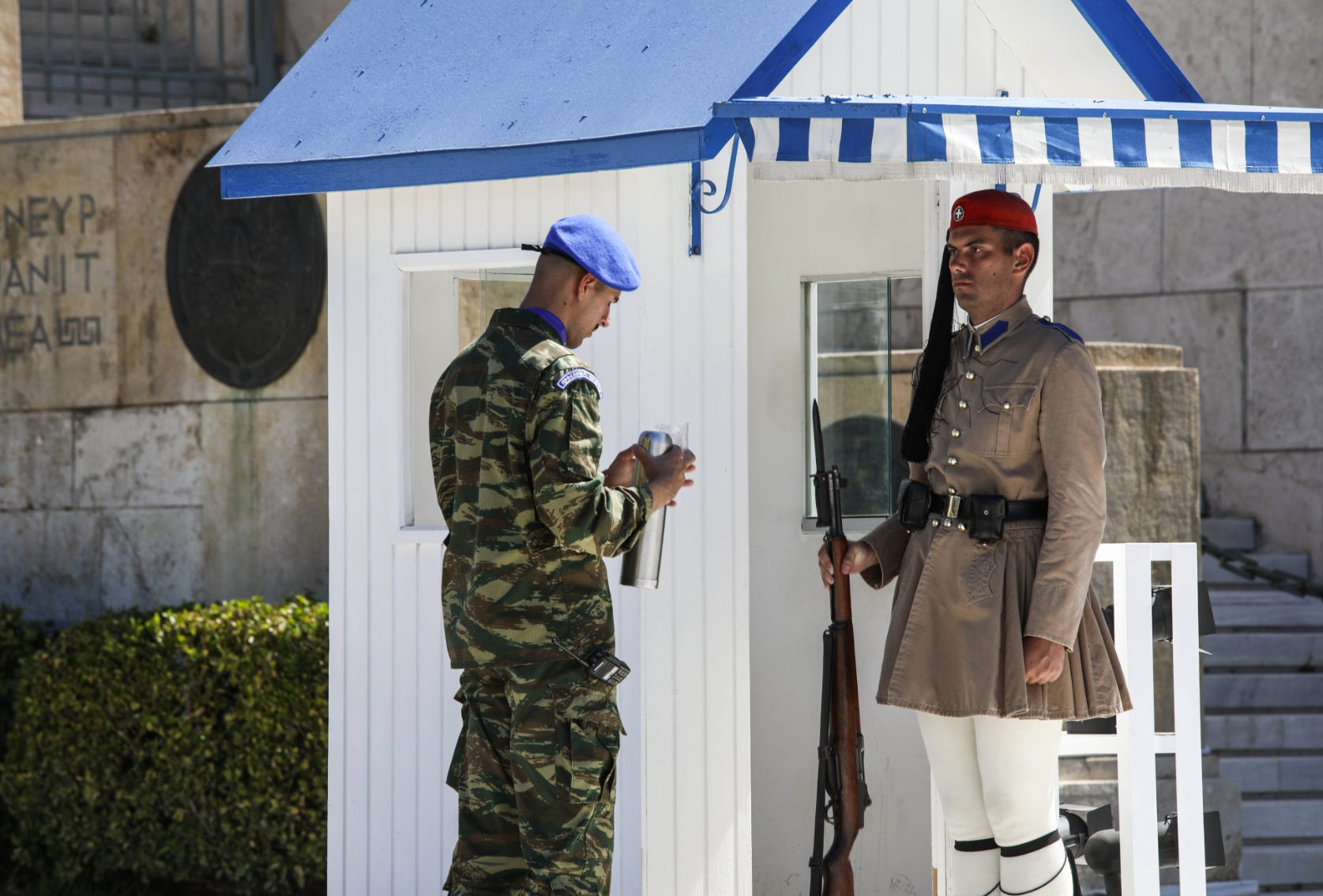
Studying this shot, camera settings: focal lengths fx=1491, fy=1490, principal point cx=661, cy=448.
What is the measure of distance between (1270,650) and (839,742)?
179 inches

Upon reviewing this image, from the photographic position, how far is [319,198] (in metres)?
6.76

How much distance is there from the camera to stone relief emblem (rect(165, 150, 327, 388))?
673 centimetres

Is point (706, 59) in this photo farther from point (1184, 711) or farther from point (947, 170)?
point (1184, 711)

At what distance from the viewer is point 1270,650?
7.68m

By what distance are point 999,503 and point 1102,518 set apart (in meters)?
0.23

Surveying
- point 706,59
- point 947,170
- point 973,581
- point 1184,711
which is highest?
point 706,59

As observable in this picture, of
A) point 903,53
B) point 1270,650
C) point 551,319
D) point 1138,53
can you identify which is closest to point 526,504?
point 551,319

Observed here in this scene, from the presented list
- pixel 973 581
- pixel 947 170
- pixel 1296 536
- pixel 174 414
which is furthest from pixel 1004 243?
→ pixel 1296 536

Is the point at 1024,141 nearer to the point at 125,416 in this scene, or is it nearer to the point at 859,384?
the point at 859,384

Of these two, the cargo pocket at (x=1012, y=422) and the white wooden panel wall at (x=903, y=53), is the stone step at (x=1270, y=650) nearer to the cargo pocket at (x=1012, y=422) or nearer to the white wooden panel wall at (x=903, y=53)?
the white wooden panel wall at (x=903, y=53)

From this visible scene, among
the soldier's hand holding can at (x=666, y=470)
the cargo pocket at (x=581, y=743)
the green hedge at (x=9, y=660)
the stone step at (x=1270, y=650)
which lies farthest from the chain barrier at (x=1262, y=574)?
the green hedge at (x=9, y=660)

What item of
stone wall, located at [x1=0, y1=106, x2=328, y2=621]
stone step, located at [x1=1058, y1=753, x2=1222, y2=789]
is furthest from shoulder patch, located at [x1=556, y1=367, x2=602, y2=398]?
stone wall, located at [x1=0, y1=106, x2=328, y2=621]

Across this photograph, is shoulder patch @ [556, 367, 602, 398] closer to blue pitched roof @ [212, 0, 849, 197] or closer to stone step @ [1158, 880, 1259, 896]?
blue pitched roof @ [212, 0, 849, 197]

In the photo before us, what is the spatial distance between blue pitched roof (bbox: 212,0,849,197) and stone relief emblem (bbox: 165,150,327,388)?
1.72 m
